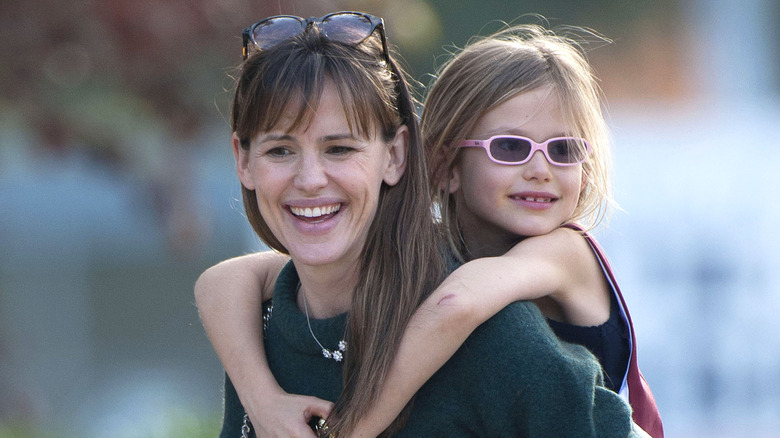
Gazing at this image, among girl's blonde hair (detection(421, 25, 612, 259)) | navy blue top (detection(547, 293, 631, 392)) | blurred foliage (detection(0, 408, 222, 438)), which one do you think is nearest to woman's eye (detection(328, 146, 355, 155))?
girl's blonde hair (detection(421, 25, 612, 259))

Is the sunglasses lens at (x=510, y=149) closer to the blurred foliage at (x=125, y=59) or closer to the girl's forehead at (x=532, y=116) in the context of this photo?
the girl's forehead at (x=532, y=116)

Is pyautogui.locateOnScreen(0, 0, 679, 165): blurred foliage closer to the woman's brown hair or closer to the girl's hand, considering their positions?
the woman's brown hair

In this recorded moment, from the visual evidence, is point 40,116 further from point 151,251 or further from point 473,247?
point 473,247

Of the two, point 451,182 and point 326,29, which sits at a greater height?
point 326,29

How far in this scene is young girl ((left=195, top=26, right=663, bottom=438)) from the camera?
91.6 inches

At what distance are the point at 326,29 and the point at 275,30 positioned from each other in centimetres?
12

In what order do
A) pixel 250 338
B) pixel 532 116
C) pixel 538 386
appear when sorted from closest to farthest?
pixel 538 386
pixel 250 338
pixel 532 116

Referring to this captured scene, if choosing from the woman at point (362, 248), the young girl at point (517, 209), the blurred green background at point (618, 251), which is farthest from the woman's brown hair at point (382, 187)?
the blurred green background at point (618, 251)

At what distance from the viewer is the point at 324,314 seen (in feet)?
7.57

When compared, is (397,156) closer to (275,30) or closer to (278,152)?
(278,152)

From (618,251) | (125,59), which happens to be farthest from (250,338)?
(618,251)

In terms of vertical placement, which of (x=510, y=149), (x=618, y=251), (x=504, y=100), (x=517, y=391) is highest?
(x=504, y=100)

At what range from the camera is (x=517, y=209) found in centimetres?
249

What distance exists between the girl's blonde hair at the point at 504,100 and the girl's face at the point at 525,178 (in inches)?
1.1
